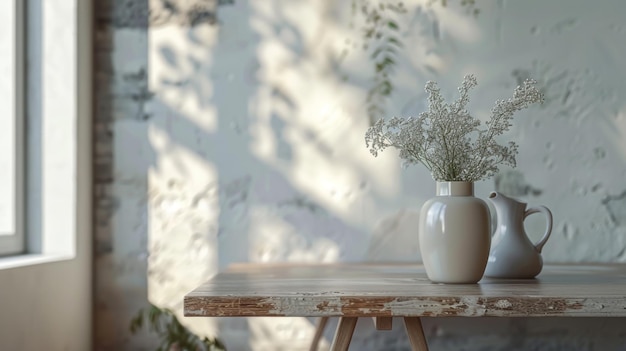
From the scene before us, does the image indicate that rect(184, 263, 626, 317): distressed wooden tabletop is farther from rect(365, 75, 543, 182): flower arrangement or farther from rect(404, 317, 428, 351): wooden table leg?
rect(365, 75, 543, 182): flower arrangement

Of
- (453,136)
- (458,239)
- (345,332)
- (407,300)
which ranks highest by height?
(453,136)

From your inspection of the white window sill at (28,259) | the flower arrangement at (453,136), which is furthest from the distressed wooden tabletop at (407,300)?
the white window sill at (28,259)

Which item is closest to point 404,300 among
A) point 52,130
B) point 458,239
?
point 458,239

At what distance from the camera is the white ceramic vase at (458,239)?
2.03m

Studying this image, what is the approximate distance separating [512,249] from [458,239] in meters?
0.29

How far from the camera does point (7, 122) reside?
3.00 meters

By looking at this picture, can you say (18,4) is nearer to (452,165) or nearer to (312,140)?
(312,140)

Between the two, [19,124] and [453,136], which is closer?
[453,136]

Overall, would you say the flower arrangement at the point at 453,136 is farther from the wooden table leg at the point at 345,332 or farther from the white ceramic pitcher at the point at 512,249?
the wooden table leg at the point at 345,332

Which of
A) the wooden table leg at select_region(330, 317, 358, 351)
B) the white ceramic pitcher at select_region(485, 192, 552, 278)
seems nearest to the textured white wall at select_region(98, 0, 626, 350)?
the white ceramic pitcher at select_region(485, 192, 552, 278)

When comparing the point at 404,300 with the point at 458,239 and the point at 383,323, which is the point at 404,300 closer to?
the point at 383,323

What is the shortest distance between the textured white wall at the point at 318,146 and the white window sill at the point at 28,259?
0.32m

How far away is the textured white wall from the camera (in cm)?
325

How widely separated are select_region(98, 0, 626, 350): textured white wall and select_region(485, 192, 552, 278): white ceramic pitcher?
961mm
